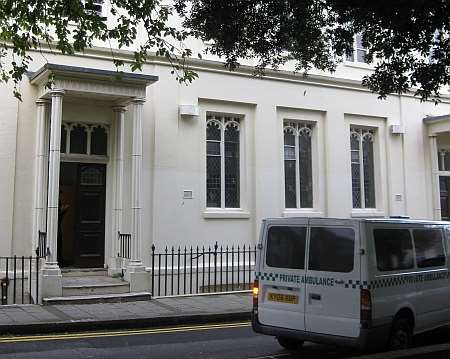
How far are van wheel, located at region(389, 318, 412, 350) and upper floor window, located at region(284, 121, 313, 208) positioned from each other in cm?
952

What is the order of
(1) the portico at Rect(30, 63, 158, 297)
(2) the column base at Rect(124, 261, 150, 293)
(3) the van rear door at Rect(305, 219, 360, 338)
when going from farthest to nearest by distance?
(2) the column base at Rect(124, 261, 150, 293)
(1) the portico at Rect(30, 63, 158, 297)
(3) the van rear door at Rect(305, 219, 360, 338)

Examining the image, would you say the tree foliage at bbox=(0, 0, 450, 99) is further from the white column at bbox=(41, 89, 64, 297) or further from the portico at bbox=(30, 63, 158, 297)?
the portico at bbox=(30, 63, 158, 297)

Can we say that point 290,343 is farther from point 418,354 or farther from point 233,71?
point 233,71

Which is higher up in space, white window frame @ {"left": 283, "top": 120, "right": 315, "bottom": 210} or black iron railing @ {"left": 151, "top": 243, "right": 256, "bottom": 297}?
white window frame @ {"left": 283, "top": 120, "right": 315, "bottom": 210}

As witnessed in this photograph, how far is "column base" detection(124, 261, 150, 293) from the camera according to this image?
13.4 m

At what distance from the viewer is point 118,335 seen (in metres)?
9.97

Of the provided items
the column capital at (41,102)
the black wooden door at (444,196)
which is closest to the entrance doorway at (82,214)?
the column capital at (41,102)

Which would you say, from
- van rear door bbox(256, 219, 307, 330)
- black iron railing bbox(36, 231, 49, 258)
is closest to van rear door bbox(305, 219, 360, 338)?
van rear door bbox(256, 219, 307, 330)

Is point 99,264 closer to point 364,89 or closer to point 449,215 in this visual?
point 364,89

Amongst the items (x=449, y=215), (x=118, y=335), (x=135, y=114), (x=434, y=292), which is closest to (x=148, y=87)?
(x=135, y=114)

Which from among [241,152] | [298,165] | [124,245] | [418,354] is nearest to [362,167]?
[298,165]

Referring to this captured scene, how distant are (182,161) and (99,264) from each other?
343 cm

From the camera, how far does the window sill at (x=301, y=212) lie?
56.1ft

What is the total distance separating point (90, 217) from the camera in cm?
1483
